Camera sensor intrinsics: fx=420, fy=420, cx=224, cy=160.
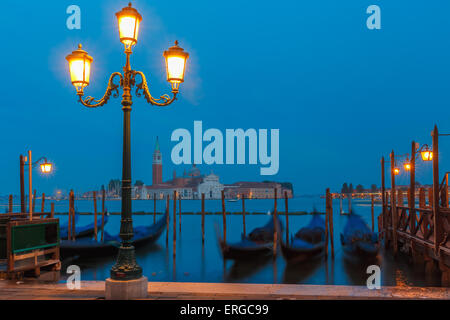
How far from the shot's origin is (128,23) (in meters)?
4.43

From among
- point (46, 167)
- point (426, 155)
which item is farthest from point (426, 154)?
point (46, 167)

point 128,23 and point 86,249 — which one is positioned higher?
point 128,23

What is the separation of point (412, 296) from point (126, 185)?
141 inches

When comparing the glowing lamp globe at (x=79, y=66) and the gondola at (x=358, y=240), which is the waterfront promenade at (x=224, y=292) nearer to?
the glowing lamp globe at (x=79, y=66)

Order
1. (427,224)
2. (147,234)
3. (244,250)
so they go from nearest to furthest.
Answer: (427,224) < (244,250) < (147,234)

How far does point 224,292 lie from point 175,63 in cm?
282


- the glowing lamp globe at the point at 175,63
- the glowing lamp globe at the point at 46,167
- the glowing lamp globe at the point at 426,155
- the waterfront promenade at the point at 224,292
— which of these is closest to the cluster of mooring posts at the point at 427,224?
the glowing lamp globe at the point at 426,155

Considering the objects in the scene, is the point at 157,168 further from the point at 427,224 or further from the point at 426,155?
the point at 427,224

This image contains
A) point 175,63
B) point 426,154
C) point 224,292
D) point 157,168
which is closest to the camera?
point 175,63

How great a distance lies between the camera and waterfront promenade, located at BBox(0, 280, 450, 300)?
15.9 ft

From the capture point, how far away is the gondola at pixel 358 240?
12602mm

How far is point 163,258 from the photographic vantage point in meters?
14.5

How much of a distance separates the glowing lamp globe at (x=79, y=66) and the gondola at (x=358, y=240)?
1032cm
